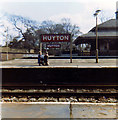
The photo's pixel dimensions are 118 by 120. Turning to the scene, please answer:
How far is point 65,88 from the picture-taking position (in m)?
8.29

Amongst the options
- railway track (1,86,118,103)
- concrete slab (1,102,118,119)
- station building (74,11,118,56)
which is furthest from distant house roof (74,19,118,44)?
concrete slab (1,102,118,119)

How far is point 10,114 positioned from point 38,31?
4669 centimetres

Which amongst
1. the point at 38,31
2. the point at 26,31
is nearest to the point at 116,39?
the point at 38,31

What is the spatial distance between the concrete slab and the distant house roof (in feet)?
71.8

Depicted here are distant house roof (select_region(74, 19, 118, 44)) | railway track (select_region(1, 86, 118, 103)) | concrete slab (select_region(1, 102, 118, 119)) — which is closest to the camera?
concrete slab (select_region(1, 102, 118, 119))

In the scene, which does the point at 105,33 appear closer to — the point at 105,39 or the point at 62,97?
the point at 105,39

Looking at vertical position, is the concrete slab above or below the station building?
below

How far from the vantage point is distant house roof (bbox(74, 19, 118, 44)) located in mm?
25953

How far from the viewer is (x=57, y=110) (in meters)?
4.75

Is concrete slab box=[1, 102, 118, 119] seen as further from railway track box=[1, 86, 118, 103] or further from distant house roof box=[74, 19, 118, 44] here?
distant house roof box=[74, 19, 118, 44]

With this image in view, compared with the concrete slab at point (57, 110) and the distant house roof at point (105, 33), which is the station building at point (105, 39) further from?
the concrete slab at point (57, 110)

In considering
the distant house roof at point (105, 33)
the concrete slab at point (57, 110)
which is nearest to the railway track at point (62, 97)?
the concrete slab at point (57, 110)

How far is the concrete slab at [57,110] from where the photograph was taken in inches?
172

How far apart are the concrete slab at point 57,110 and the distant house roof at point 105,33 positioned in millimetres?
21871
